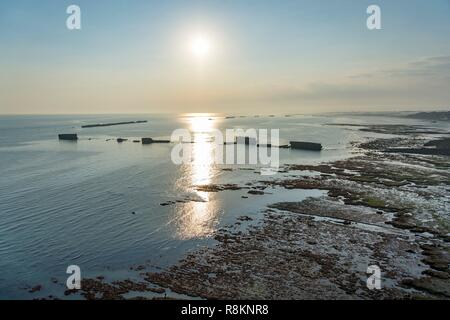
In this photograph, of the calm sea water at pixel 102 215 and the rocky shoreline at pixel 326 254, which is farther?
the calm sea water at pixel 102 215

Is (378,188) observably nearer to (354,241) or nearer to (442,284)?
(354,241)

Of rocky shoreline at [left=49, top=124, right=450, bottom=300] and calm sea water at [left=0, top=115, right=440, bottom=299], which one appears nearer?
rocky shoreline at [left=49, top=124, right=450, bottom=300]

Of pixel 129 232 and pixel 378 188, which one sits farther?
pixel 378 188

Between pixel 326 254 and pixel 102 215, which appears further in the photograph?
pixel 102 215

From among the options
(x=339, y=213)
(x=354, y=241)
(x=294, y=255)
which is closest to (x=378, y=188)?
(x=339, y=213)

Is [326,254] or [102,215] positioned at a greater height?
[102,215]

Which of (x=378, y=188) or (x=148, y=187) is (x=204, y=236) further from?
(x=378, y=188)

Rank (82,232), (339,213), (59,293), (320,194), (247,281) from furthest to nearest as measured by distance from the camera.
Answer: (320,194), (339,213), (82,232), (247,281), (59,293)
